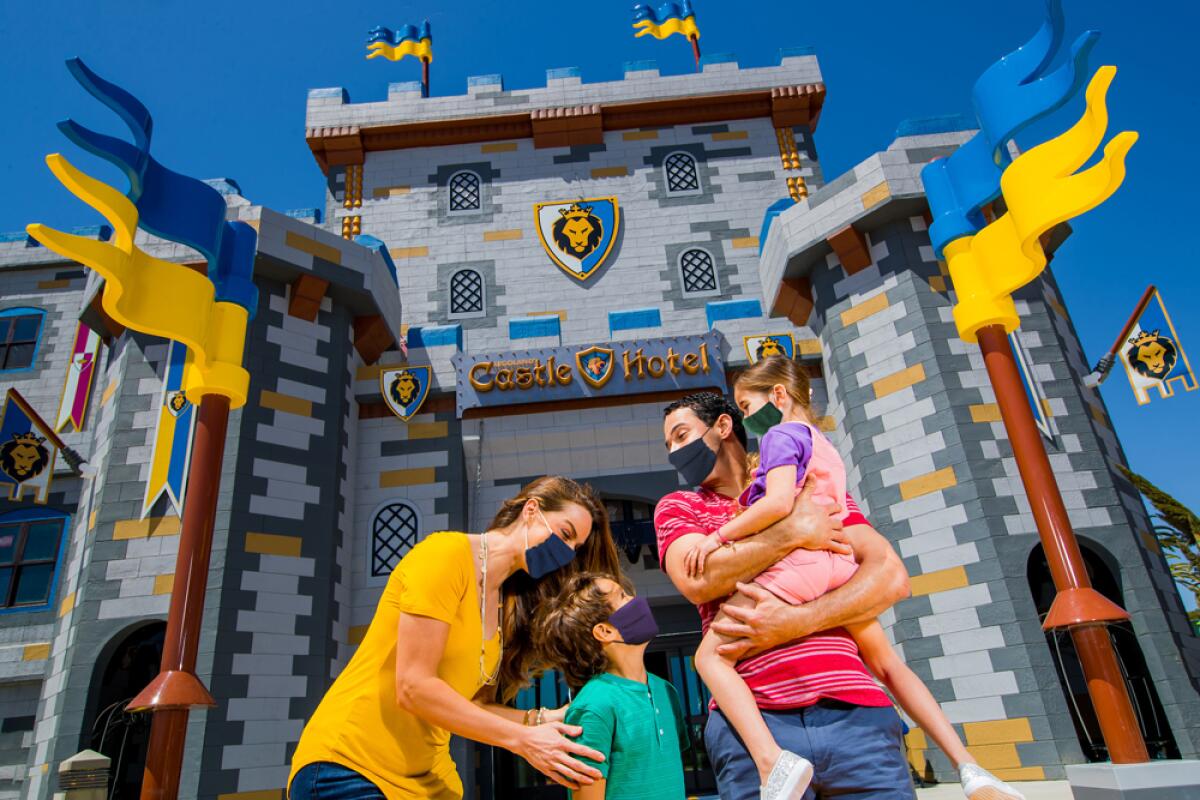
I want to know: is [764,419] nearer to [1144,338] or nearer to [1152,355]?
[1152,355]

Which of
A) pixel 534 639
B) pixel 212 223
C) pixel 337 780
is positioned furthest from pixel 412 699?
pixel 212 223

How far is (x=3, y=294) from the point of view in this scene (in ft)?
47.9

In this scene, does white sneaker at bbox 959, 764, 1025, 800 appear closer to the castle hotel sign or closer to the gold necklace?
the gold necklace

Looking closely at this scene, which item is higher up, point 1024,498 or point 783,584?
point 1024,498

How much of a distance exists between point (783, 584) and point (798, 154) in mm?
12978

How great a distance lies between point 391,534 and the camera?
1062 centimetres

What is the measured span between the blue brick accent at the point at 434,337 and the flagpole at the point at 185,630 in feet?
14.5

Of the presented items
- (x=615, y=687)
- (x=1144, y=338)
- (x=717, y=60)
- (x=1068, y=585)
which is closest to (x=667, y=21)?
(x=717, y=60)

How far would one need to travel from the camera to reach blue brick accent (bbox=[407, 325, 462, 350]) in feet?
38.6

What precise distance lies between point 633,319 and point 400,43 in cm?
872

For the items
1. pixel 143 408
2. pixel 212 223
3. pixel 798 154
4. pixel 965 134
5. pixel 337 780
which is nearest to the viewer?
pixel 337 780

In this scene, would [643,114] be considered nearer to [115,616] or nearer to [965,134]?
[965,134]

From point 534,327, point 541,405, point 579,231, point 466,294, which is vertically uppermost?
point 579,231

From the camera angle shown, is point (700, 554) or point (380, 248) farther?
point (380, 248)
